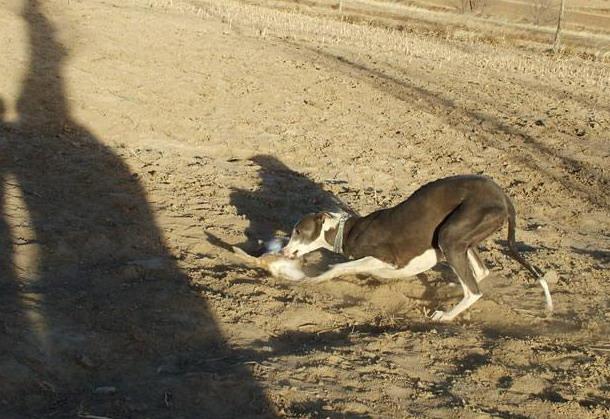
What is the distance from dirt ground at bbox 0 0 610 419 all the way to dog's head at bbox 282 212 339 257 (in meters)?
0.41

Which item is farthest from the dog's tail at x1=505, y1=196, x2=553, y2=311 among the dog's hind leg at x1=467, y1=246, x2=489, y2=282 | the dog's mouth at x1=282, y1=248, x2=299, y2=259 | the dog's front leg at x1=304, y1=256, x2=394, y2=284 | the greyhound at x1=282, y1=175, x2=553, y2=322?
the dog's mouth at x1=282, y1=248, x2=299, y2=259

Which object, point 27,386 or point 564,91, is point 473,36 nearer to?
point 564,91

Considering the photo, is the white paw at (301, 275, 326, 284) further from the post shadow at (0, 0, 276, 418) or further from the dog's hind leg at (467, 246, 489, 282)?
the dog's hind leg at (467, 246, 489, 282)

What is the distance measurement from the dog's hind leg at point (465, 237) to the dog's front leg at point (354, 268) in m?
0.69

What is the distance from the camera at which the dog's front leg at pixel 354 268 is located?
7.52 m

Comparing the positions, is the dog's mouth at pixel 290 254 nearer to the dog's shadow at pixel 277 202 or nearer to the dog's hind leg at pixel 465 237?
the dog's shadow at pixel 277 202

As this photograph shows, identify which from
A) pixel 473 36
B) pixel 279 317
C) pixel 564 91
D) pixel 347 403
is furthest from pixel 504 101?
pixel 473 36

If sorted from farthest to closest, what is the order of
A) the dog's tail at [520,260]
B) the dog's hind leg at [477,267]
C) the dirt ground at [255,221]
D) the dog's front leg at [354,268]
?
1. the dog's hind leg at [477,267]
2. the dog's front leg at [354,268]
3. the dog's tail at [520,260]
4. the dirt ground at [255,221]

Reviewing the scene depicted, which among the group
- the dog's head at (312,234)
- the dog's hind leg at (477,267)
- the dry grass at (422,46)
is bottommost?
the dry grass at (422,46)

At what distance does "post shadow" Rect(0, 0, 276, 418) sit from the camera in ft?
16.9

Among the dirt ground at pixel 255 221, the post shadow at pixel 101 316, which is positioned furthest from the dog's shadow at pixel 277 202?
the post shadow at pixel 101 316

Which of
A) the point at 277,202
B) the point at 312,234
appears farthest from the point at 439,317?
the point at 277,202

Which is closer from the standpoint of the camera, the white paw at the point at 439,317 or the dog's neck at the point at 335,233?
the white paw at the point at 439,317

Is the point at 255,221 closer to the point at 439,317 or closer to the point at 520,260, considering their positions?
the point at 439,317
